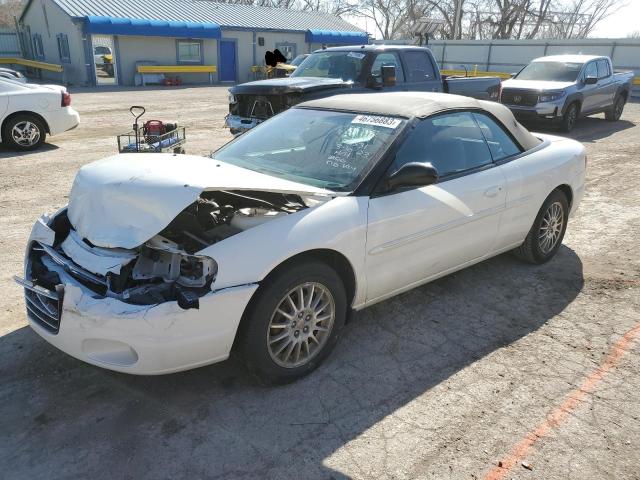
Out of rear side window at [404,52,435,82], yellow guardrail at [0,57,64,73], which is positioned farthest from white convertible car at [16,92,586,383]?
yellow guardrail at [0,57,64,73]

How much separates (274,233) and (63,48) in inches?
1148

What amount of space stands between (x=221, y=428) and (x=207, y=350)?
1.37 ft

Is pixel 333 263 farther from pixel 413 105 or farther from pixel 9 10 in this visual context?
pixel 9 10

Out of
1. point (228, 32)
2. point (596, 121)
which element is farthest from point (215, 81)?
point (596, 121)

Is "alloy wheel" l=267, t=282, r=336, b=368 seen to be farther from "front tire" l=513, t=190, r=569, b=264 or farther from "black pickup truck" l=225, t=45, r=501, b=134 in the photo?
"black pickup truck" l=225, t=45, r=501, b=134

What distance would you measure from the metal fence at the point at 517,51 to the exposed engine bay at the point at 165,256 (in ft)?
82.7

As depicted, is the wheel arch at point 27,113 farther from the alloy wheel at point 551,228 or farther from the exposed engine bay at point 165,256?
the alloy wheel at point 551,228

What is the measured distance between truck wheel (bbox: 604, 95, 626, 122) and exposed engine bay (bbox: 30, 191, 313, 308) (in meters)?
14.1

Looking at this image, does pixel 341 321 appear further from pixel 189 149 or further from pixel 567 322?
pixel 189 149

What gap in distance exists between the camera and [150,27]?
86.0 ft

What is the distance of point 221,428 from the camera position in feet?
9.30

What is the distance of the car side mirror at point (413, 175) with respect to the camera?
10.9ft

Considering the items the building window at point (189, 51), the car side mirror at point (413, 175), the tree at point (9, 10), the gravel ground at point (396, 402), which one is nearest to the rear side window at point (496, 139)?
the gravel ground at point (396, 402)

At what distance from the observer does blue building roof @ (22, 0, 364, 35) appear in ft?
85.1
